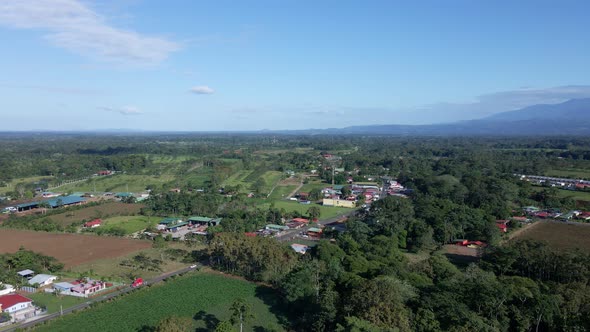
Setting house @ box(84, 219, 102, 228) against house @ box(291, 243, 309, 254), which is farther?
house @ box(84, 219, 102, 228)

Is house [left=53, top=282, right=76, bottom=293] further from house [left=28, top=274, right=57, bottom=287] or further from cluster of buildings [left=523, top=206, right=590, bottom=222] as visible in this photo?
cluster of buildings [left=523, top=206, right=590, bottom=222]

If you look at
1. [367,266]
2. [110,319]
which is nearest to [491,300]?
[367,266]

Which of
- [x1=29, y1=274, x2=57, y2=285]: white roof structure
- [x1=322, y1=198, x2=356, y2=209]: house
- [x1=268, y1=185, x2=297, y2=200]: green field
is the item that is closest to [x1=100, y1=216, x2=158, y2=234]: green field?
[x1=29, y1=274, x2=57, y2=285]: white roof structure

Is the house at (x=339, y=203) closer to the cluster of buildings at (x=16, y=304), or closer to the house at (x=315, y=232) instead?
the house at (x=315, y=232)

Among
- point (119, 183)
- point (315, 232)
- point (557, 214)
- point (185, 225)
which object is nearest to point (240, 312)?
point (315, 232)

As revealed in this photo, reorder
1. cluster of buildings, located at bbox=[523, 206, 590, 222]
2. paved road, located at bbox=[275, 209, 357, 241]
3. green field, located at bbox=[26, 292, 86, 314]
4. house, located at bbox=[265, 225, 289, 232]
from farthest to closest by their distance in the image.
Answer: cluster of buildings, located at bbox=[523, 206, 590, 222], house, located at bbox=[265, 225, 289, 232], paved road, located at bbox=[275, 209, 357, 241], green field, located at bbox=[26, 292, 86, 314]

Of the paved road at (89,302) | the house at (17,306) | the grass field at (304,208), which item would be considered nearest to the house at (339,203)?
the grass field at (304,208)

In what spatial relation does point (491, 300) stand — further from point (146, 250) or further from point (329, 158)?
point (329, 158)
